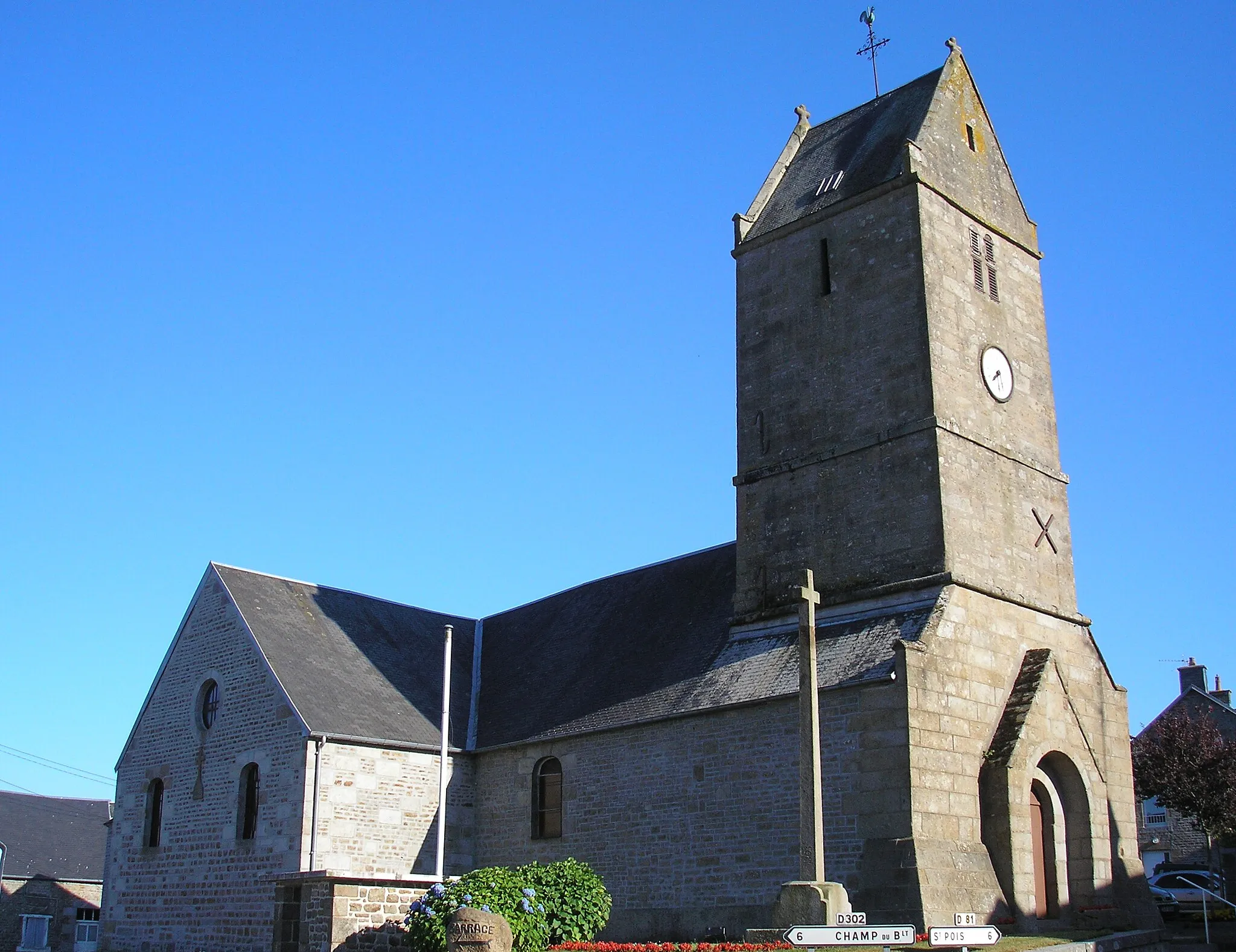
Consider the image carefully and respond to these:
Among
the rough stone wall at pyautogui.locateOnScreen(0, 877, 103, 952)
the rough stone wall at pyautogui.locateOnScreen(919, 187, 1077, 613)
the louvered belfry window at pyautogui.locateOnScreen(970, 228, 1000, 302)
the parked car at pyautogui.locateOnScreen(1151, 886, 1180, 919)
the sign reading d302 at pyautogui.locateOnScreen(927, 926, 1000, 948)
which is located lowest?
the rough stone wall at pyautogui.locateOnScreen(0, 877, 103, 952)

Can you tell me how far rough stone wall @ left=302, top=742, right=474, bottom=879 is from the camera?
21.5 m

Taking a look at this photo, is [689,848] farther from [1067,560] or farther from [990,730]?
[1067,560]

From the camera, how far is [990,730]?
18.3 meters

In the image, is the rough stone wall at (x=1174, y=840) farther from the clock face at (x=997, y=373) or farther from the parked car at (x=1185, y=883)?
the clock face at (x=997, y=373)

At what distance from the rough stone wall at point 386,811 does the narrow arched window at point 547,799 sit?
1948 millimetres

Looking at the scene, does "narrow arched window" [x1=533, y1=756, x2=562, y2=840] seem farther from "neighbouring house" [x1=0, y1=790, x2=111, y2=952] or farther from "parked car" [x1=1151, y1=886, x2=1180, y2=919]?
"neighbouring house" [x1=0, y1=790, x2=111, y2=952]

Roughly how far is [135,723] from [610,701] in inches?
442

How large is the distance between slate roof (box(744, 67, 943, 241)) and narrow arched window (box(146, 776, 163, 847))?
648 inches

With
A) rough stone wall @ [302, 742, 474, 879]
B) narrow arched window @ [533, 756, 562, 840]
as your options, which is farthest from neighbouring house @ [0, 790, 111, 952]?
narrow arched window @ [533, 756, 562, 840]

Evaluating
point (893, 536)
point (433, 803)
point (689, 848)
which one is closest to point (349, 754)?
point (433, 803)

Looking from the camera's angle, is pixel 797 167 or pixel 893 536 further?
pixel 797 167

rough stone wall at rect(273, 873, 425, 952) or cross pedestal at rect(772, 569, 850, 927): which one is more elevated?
cross pedestal at rect(772, 569, 850, 927)

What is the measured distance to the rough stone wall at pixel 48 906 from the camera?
115ft

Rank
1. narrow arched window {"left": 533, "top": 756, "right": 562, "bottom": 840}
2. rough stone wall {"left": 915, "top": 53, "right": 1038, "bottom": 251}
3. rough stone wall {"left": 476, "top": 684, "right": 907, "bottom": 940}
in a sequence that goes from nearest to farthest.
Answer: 1. rough stone wall {"left": 476, "top": 684, "right": 907, "bottom": 940}
2. rough stone wall {"left": 915, "top": 53, "right": 1038, "bottom": 251}
3. narrow arched window {"left": 533, "top": 756, "right": 562, "bottom": 840}
